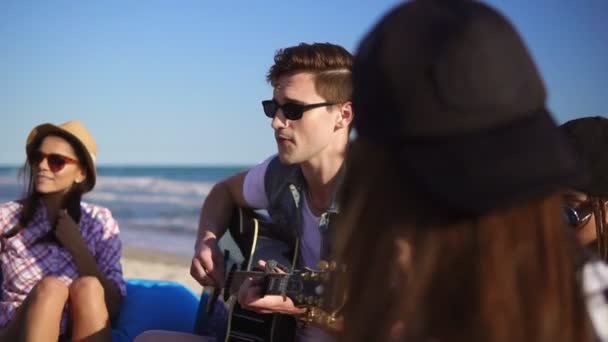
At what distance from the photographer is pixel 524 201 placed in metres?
0.97

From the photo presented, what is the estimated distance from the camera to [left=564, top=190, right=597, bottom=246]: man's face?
2.39m

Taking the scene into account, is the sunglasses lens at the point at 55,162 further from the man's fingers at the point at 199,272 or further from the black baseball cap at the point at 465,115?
the black baseball cap at the point at 465,115

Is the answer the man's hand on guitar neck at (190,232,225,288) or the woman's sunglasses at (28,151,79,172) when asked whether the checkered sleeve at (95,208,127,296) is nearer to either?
the woman's sunglasses at (28,151,79,172)

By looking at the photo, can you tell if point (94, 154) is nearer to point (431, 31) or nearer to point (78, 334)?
point (78, 334)

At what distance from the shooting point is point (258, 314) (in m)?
2.96

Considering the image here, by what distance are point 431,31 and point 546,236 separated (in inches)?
14.0

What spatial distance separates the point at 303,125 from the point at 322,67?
294 millimetres

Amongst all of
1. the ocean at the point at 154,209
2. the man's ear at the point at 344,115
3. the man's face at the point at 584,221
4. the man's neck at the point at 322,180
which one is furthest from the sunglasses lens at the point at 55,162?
the man's face at the point at 584,221

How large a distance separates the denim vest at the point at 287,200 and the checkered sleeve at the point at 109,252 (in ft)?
3.46

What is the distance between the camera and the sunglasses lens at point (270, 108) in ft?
10.3

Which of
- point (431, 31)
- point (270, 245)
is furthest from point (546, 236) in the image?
point (270, 245)

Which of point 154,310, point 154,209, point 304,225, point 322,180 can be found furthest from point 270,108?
point 154,209

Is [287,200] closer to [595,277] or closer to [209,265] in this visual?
[209,265]

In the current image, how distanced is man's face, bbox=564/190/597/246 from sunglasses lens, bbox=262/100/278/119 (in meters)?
1.34
